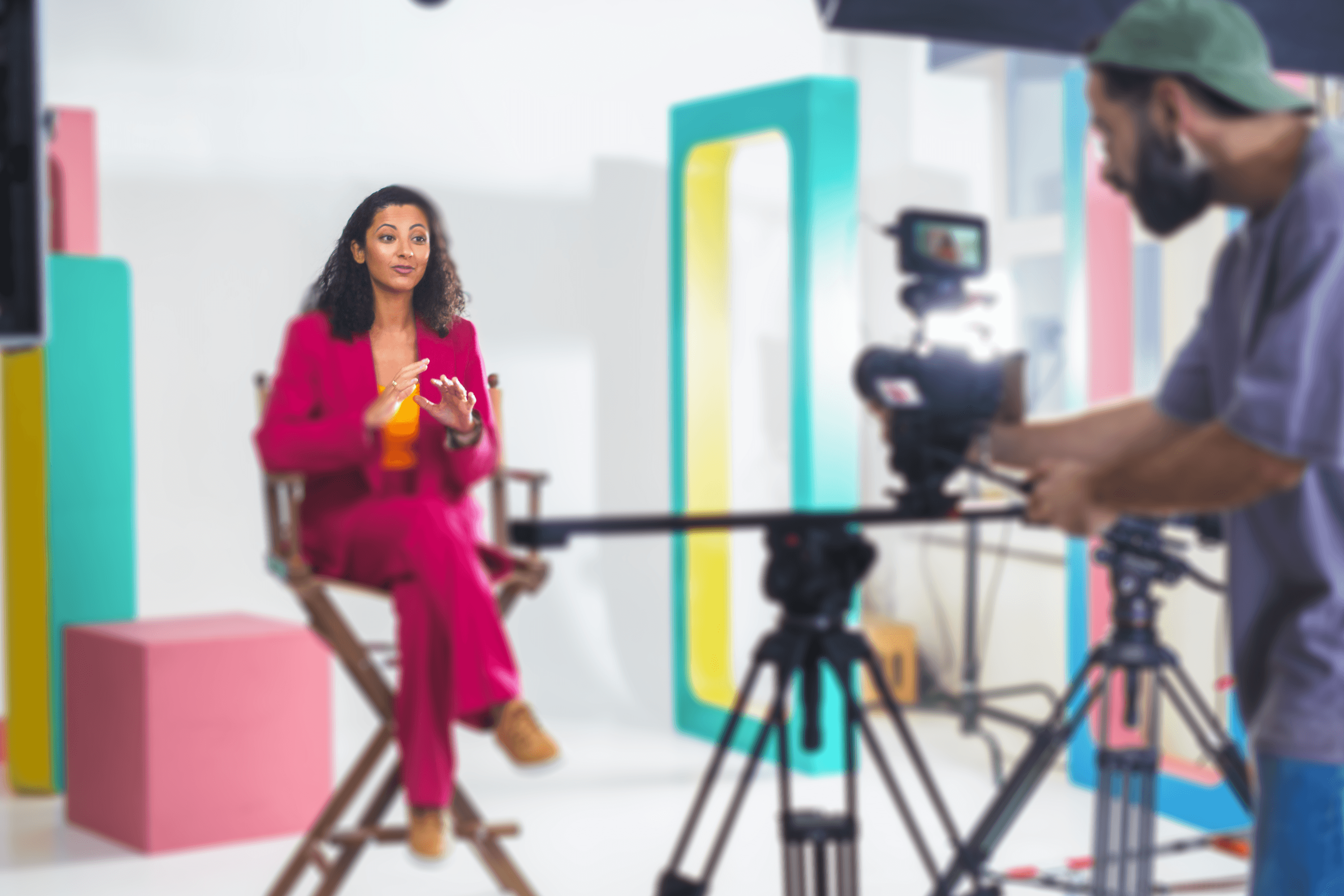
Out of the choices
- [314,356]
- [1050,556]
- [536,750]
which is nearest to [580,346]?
[1050,556]

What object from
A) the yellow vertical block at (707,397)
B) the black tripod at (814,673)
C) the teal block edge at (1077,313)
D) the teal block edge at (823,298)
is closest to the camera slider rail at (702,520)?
the black tripod at (814,673)

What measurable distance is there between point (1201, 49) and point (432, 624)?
1171 millimetres

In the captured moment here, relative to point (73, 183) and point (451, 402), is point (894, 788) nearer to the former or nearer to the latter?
point (451, 402)

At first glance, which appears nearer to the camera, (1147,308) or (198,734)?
(198,734)

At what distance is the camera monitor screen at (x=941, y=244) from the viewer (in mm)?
1212

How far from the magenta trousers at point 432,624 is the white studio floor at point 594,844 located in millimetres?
485

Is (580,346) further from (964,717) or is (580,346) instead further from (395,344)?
(395,344)

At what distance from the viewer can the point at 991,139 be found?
379cm

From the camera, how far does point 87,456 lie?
8.68 feet

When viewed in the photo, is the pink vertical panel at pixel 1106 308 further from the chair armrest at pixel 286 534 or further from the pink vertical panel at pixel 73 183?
the pink vertical panel at pixel 73 183

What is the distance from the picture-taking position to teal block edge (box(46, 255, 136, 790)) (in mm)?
2619

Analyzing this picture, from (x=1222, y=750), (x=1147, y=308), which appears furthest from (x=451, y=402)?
(x=1147, y=308)

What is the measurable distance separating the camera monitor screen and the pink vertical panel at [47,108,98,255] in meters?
2.04

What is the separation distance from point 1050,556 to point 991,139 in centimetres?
127
